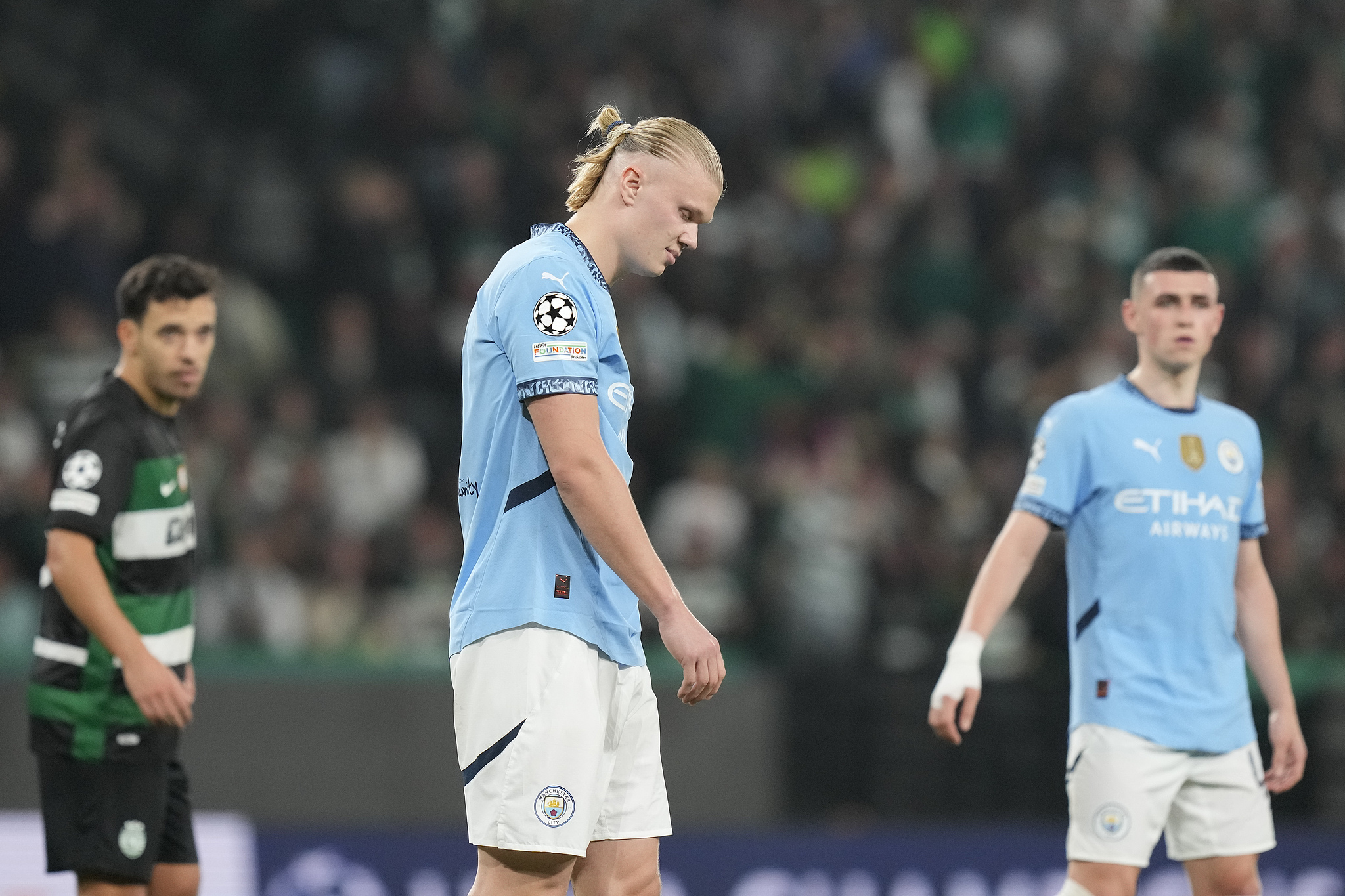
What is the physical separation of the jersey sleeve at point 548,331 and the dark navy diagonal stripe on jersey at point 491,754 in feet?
2.32

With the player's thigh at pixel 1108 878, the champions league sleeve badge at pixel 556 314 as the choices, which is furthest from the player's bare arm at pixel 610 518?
the player's thigh at pixel 1108 878

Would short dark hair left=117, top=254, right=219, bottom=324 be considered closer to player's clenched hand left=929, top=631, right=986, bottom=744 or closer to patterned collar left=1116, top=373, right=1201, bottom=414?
player's clenched hand left=929, top=631, right=986, bottom=744

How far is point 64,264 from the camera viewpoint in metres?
10.2

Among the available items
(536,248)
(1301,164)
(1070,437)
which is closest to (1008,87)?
(1301,164)

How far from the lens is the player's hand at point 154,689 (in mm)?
4523

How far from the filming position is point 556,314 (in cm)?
364

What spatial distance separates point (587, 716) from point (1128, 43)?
11198mm

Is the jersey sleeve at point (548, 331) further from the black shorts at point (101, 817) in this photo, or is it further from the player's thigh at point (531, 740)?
the black shorts at point (101, 817)

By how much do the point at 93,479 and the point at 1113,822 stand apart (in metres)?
3.05

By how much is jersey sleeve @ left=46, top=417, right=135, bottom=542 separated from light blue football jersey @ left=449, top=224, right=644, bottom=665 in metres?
1.39

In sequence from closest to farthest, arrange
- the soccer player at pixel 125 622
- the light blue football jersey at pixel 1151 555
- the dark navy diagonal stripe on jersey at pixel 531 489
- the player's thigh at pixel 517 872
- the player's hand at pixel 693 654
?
the player's hand at pixel 693 654
the player's thigh at pixel 517 872
the dark navy diagonal stripe on jersey at pixel 531 489
the soccer player at pixel 125 622
the light blue football jersey at pixel 1151 555

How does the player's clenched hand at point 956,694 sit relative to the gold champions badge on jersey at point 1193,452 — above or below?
below

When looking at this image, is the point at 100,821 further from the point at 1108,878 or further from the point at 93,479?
the point at 1108,878

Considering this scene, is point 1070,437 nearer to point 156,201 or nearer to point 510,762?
point 510,762
